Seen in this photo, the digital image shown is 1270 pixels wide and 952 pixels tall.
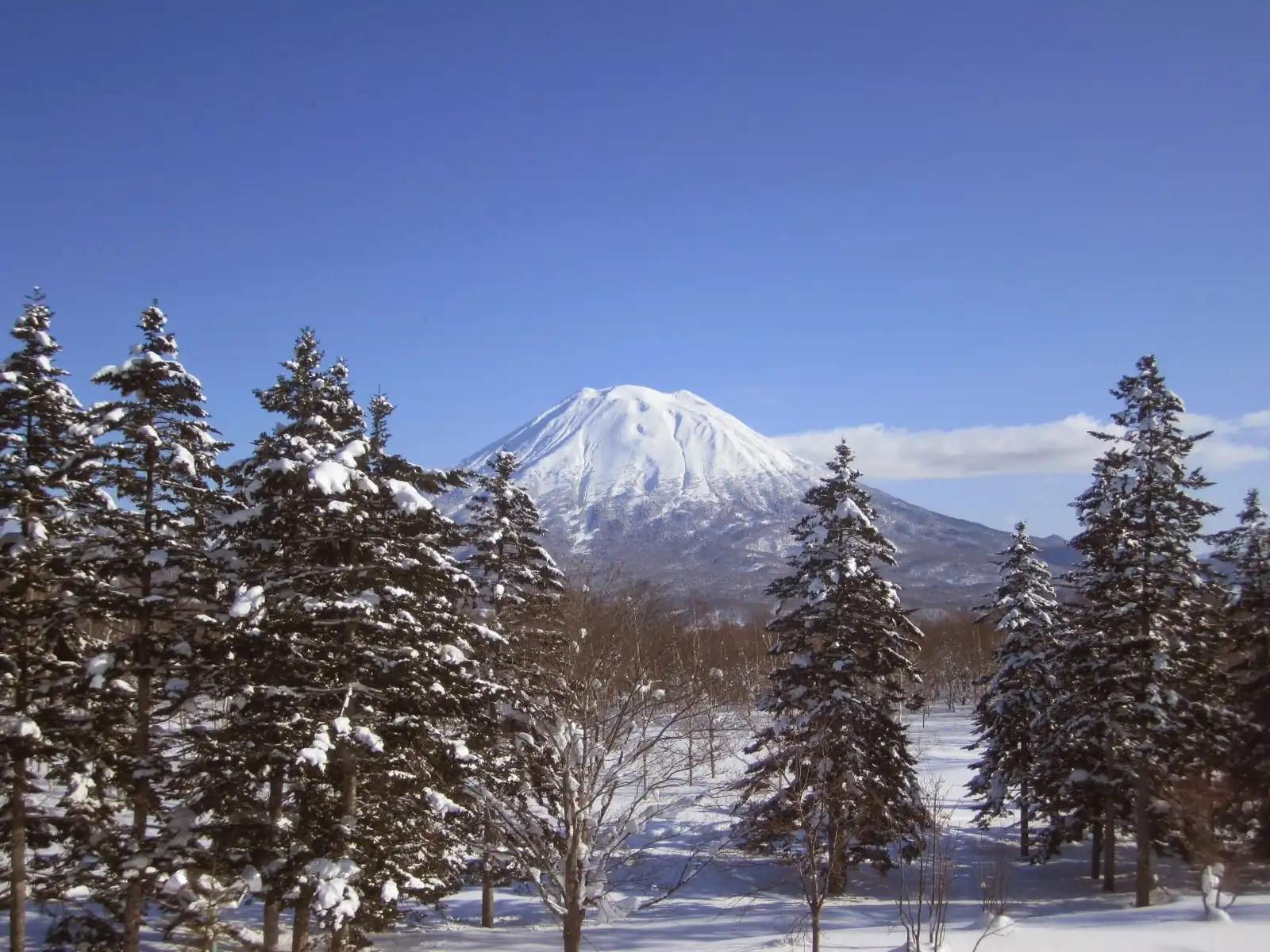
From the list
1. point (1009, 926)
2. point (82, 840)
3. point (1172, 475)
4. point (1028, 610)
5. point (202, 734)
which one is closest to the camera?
point (202, 734)

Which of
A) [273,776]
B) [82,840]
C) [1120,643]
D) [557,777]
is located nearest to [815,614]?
[1120,643]

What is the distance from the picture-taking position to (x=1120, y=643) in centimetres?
2470

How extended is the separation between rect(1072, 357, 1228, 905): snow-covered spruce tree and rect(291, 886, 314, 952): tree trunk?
2081 centimetres

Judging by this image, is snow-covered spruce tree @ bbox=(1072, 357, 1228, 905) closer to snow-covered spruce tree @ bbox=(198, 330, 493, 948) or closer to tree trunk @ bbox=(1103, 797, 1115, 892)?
tree trunk @ bbox=(1103, 797, 1115, 892)

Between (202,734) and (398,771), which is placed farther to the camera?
(398,771)

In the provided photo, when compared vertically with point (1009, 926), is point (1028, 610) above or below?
above

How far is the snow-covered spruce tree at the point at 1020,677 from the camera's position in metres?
31.5

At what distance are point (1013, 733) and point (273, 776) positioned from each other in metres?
26.0

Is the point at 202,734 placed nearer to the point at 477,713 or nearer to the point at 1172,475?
the point at 477,713

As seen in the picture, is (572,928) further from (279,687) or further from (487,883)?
(487,883)

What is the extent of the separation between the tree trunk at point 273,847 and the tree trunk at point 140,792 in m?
2.10

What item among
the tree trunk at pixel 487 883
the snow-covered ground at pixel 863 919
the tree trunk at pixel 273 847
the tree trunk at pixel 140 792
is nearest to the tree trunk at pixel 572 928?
the snow-covered ground at pixel 863 919

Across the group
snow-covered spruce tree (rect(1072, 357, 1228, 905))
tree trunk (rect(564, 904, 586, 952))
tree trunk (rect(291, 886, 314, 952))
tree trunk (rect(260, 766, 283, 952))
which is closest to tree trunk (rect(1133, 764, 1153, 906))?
snow-covered spruce tree (rect(1072, 357, 1228, 905))

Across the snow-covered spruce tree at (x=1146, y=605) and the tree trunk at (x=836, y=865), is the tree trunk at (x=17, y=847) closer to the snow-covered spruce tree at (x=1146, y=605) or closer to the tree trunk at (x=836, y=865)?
the tree trunk at (x=836, y=865)
